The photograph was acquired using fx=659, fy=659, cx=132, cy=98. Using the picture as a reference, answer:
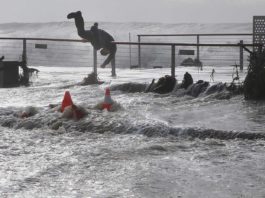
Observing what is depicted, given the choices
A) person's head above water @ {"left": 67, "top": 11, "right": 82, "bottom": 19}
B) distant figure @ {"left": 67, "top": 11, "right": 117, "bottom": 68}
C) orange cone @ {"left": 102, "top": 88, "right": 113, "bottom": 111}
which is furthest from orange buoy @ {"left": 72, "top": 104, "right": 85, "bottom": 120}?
A: person's head above water @ {"left": 67, "top": 11, "right": 82, "bottom": 19}

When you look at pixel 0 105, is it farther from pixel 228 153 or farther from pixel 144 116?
pixel 228 153

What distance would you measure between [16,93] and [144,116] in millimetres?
4565

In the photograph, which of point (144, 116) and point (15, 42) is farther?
point (15, 42)

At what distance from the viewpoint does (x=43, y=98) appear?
11859mm

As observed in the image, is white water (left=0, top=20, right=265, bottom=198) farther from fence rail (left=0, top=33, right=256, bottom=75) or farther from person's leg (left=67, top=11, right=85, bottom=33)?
fence rail (left=0, top=33, right=256, bottom=75)

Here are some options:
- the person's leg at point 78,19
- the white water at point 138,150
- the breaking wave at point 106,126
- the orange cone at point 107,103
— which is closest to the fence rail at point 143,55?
the person's leg at point 78,19

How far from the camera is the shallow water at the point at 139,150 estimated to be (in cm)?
553

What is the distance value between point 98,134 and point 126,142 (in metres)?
0.72

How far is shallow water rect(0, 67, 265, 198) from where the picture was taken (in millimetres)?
5527

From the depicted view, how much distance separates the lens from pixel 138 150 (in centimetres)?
713

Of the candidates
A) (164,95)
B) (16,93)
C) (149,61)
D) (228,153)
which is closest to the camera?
(228,153)

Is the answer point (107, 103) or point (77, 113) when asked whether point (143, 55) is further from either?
point (77, 113)

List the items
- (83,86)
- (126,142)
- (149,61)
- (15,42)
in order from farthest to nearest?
(15,42), (149,61), (83,86), (126,142)

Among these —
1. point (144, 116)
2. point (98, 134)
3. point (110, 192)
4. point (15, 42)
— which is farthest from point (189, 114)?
point (15, 42)
